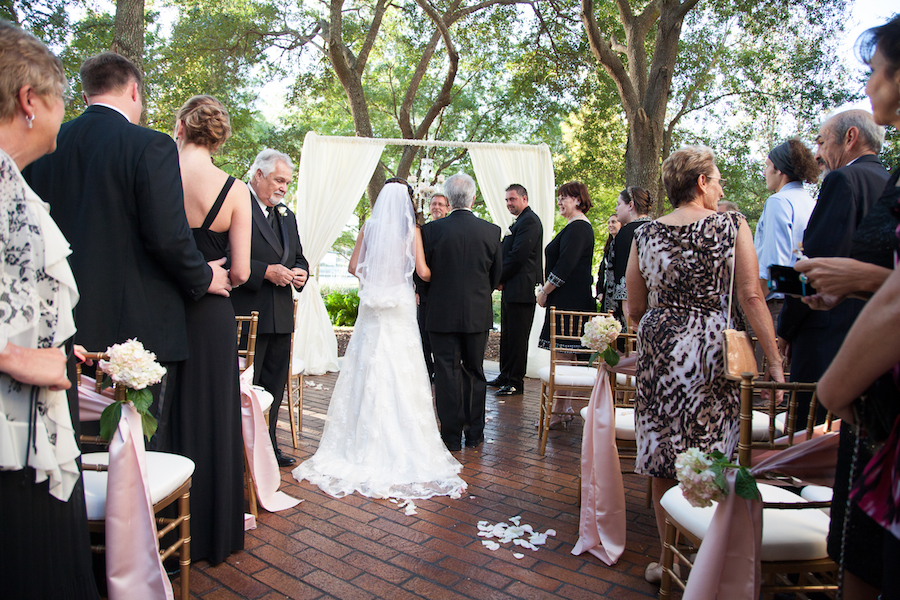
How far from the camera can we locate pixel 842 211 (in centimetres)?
241

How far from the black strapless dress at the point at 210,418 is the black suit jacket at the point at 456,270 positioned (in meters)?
1.97

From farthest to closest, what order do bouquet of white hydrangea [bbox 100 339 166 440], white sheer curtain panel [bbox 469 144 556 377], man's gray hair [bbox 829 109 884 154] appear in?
white sheer curtain panel [bbox 469 144 556 377] → man's gray hair [bbox 829 109 884 154] → bouquet of white hydrangea [bbox 100 339 166 440]

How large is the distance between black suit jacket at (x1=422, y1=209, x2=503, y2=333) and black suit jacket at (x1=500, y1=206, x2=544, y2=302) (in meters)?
1.61

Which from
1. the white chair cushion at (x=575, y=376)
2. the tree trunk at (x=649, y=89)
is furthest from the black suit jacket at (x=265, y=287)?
the tree trunk at (x=649, y=89)

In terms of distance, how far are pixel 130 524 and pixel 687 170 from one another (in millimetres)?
2366

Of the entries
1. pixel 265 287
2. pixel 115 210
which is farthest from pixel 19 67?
pixel 265 287

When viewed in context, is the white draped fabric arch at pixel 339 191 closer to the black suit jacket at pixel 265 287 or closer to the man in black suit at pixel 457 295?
the man in black suit at pixel 457 295

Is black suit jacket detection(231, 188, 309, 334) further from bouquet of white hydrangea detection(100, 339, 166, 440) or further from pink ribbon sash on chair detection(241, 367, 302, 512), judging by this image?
bouquet of white hydrangea detection(100, 339, 166, 440)

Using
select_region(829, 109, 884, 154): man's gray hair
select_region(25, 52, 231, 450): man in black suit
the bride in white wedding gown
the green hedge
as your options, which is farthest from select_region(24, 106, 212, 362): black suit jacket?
the green hedge

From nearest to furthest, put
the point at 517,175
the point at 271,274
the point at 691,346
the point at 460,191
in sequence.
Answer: the point at 691,346, the point at 271,274, the point at 460,191, the point at 517,175

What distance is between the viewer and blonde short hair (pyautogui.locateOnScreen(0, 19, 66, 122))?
4.19 ft

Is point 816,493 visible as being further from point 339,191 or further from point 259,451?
point 339,191

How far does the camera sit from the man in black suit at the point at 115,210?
214 centimetres

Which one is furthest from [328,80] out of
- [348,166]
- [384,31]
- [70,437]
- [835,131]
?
[70,437]
